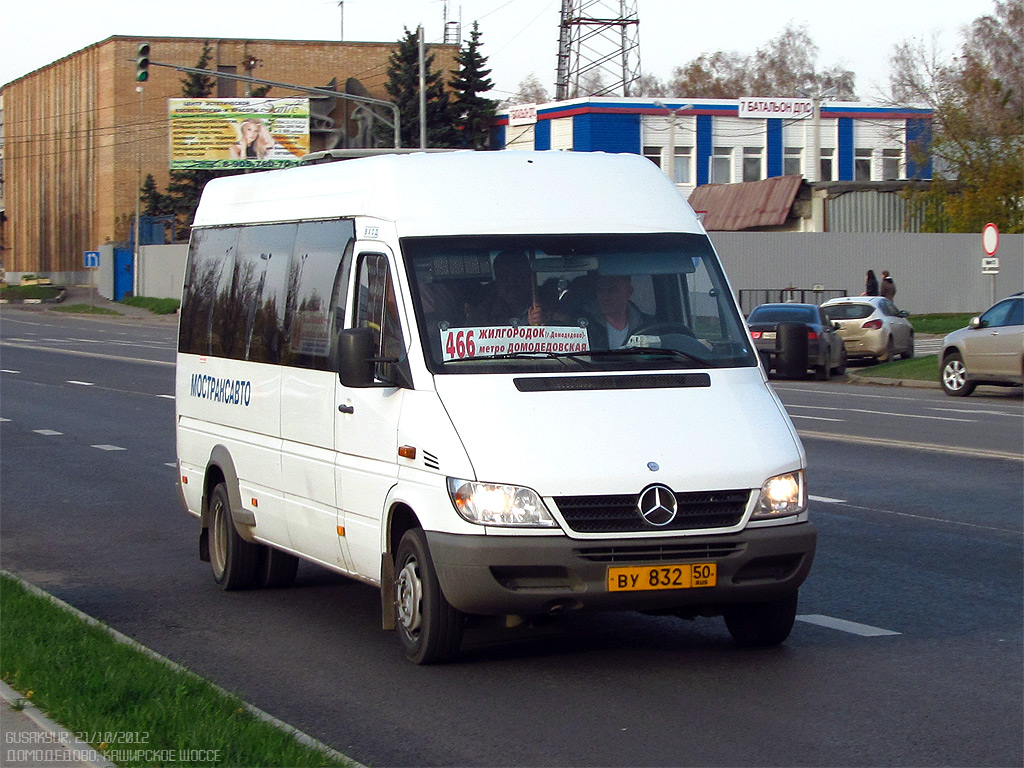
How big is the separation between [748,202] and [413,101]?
18785 millimetres

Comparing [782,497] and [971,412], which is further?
[971,412]

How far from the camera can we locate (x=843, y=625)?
7754 mm

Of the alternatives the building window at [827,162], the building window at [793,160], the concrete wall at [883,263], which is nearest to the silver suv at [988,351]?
the concrete wall at [883,263]

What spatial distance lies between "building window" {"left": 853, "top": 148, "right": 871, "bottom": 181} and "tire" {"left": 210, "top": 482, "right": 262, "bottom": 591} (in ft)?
220

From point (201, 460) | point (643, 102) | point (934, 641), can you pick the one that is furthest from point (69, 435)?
point (643, 102)

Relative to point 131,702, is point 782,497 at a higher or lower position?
higher

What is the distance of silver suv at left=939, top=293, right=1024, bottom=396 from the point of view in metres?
23.9

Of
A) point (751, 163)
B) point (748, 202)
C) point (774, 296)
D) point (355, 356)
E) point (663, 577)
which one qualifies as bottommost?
point (663, 577)

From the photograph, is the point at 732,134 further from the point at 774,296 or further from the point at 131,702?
the point at 131,702

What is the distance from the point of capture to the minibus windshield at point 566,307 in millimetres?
7008

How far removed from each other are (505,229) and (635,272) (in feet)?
2.12

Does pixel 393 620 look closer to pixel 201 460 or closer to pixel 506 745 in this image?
pixel 506 745

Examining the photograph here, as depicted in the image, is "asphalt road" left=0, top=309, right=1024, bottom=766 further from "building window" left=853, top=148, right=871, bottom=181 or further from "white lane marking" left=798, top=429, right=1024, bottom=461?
"building window" left=853, top=148, right=871, bottom=181

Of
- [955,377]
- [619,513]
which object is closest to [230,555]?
[619,513]
